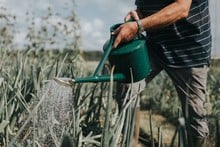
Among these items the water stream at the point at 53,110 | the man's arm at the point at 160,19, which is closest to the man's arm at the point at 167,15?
the man's arm at the point at 160,19

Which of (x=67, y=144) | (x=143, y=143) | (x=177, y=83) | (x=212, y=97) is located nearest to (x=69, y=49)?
(x=212, y=97)

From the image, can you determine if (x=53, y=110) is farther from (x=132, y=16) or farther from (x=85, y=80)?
(x=132, y=16)

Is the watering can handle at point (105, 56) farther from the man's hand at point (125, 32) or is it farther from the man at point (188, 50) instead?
the man at point (188, 50)

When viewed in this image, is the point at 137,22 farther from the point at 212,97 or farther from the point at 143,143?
the point at 212,97

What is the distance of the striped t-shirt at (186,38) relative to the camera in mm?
2787

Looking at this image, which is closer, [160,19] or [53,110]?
[53,110]

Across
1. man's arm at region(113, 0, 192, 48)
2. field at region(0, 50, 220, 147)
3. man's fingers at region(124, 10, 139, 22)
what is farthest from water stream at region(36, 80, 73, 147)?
man's fingers at region(124, 10, 139, 22)

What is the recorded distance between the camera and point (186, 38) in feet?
9.20

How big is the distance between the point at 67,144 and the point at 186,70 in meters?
1.90

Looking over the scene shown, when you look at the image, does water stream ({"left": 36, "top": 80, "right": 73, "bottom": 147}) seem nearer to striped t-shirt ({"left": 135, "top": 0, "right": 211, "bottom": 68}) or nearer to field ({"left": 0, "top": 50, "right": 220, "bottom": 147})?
field ({"left": 0, "top": 50, "right": 220, "bottom": 147})

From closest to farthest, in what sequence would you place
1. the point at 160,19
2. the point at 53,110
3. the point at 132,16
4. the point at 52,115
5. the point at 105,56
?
the point at 52,115 < the point at 53,110 < the point at 105,56 < the point at 160,19 < the point at 132,16

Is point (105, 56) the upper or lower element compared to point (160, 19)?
lower

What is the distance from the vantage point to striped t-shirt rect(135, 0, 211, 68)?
2787 millimetres

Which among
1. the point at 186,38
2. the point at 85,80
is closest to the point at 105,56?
the point at 85,80
